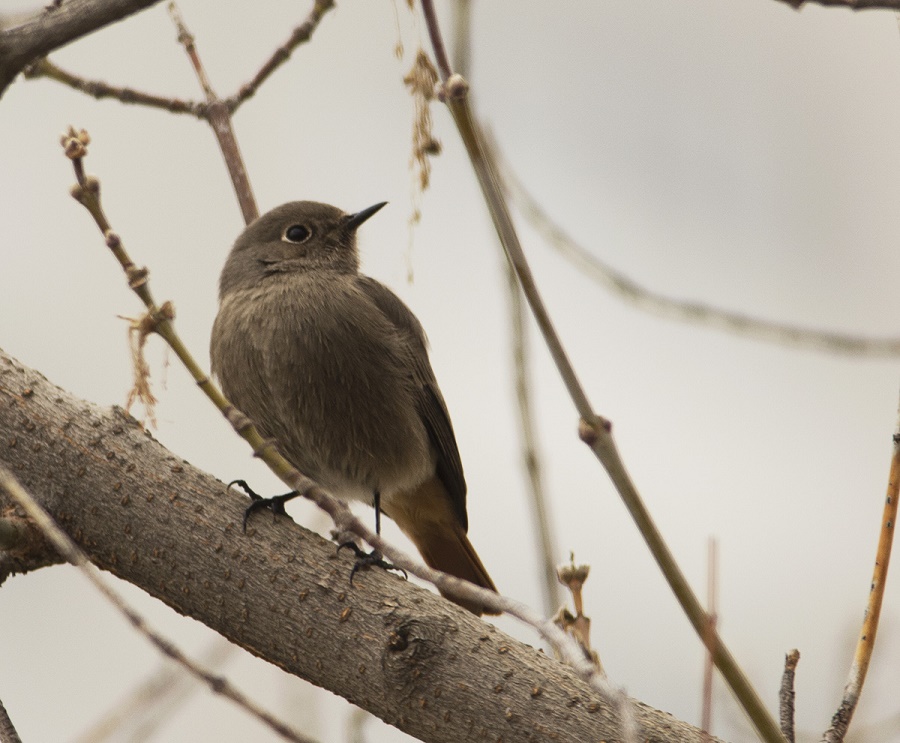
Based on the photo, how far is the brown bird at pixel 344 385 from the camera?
4227 mm

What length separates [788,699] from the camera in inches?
89.6

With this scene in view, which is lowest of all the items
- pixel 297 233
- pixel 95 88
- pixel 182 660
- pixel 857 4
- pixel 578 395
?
pixel 182 660

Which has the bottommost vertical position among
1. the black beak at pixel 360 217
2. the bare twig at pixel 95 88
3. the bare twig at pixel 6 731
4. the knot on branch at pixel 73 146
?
the bare twig at pixel 6 731

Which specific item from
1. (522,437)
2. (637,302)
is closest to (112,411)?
(522,437)

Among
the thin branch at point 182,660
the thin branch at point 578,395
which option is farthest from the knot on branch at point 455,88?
the thin branch at point 182,660

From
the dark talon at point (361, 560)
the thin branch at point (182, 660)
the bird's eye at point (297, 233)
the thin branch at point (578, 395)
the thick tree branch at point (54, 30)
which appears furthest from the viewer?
the bird's eye at point (297, 233)

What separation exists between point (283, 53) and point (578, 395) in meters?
2.16

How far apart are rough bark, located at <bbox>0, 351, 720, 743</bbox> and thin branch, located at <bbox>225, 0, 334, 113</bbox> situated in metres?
1.13

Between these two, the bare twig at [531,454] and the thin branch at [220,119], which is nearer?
the bare twig at [531,454]

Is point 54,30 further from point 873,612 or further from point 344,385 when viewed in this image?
point 344,385

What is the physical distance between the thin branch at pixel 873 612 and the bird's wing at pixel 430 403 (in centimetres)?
253

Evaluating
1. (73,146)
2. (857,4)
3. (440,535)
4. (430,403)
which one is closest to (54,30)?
(73,146)

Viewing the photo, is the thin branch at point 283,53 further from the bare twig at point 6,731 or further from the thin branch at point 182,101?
the bare twig at point 6,731

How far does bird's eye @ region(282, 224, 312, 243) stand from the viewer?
504 centimetres
